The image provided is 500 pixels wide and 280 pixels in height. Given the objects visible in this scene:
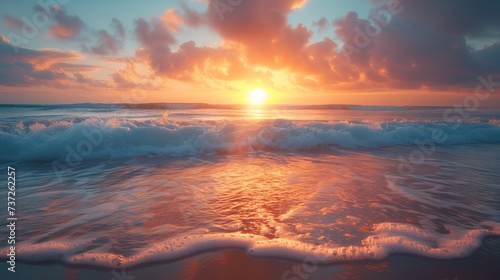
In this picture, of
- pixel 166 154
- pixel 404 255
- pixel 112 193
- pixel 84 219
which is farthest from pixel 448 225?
pixel 166 154

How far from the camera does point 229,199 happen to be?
16.3ft

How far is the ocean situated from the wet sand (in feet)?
0.38

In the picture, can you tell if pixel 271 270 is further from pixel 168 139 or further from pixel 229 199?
pixel 168 139

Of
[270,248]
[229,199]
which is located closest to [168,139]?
[229,199]

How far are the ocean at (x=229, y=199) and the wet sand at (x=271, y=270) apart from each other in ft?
0.38

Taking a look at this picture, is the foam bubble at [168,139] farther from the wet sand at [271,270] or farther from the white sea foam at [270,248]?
the wet sand at [271,270]

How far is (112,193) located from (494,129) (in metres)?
20.8

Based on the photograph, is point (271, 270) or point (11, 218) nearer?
point (271, 270)

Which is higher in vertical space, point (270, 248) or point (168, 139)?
point (168, 139)

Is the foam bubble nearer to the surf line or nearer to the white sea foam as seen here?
the surf line

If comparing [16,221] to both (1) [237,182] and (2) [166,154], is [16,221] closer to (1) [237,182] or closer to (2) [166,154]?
(1) [237,182]

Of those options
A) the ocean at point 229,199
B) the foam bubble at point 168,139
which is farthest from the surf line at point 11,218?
the foam bubble at point 168,139

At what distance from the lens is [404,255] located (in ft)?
10.2

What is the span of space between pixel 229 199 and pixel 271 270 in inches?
88.7
